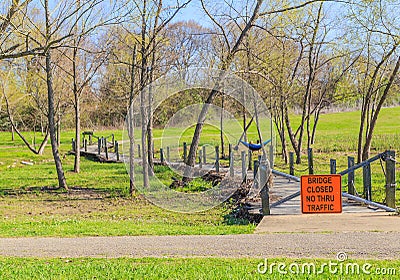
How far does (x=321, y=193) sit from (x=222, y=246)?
249 centimetres

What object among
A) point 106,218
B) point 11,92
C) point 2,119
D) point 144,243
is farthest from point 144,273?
point 2,119

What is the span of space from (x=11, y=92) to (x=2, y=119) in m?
19.4

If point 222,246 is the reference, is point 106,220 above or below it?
below

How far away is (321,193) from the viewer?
9062mm

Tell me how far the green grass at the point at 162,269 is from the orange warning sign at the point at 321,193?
2.76 metres

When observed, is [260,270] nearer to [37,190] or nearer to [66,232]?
[66,232]

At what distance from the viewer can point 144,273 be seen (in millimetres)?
5855

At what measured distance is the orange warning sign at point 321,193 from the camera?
29.1 ft

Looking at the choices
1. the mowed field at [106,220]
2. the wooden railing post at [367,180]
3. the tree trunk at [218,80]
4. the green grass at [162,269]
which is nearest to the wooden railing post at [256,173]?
the mowed field at [106,220]

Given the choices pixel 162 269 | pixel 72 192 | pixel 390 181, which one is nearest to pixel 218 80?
pixel 390 181

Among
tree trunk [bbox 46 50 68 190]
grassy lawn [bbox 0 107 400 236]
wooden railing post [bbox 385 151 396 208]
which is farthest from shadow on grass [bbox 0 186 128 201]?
wooden railing post [bbox 385 151 396 208]

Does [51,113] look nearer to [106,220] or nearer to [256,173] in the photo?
[106,220]

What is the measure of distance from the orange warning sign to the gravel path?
99 cm

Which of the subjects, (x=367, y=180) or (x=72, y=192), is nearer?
(x=367, y=180)
